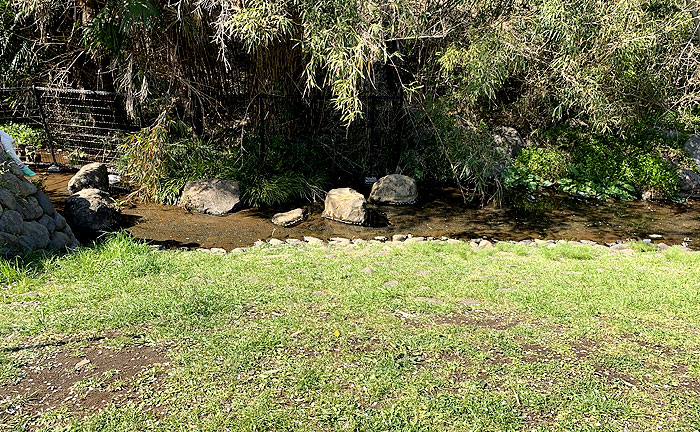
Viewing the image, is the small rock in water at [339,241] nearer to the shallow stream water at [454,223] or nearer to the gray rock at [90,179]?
the shallow stream water at [454,223]

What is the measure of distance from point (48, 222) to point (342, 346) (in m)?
3.59

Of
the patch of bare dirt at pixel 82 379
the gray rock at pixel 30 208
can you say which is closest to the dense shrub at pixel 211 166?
the gray rock at pixel 30 208

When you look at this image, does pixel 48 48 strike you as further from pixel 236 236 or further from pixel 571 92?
pixel 571 92

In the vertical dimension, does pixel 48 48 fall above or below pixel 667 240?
above

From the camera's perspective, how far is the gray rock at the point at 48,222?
17.4 feet

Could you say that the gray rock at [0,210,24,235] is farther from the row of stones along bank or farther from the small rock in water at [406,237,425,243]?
the small rock in water at [406,237,425,243]

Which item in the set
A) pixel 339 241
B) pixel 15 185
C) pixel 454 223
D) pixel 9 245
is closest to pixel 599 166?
pixel 454 223

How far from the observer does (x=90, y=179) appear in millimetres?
8250

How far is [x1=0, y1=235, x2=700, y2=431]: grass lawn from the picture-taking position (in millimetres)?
2568

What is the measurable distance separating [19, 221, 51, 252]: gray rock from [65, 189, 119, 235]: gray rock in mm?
1413

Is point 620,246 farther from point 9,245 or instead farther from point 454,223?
point 9,245

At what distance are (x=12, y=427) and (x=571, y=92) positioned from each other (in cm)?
714

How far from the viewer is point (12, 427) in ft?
8.09

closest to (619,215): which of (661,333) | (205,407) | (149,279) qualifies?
(661,333)
